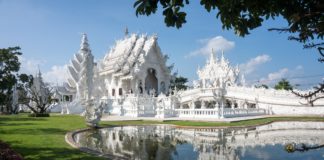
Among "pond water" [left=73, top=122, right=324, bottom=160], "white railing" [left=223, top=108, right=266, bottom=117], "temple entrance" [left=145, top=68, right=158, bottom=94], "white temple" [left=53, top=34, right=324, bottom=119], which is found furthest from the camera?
"temple entrance" [left=145, top=68, right=158, bottom=94]

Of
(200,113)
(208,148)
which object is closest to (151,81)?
(200,113)

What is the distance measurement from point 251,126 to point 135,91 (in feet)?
72.2

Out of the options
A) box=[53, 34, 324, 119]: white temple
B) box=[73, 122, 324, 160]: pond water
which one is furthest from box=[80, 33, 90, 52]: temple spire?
box=[73, 122, 324, 160]: pond water

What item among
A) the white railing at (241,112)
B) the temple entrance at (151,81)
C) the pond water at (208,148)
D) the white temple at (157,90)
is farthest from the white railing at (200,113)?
the temple entrance at (151,81)

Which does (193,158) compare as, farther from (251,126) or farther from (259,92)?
(259,92)

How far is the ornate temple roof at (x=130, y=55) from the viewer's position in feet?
128

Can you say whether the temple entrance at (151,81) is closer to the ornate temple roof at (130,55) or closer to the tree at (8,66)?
the ornate temple roof at (130,55)

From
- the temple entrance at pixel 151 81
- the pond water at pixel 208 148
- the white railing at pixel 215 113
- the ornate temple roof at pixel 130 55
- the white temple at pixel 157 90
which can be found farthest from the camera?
the temple entrance at pixel 151 81

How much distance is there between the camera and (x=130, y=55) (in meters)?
40.8

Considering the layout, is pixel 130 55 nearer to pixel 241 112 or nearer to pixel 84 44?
pixel 84 44

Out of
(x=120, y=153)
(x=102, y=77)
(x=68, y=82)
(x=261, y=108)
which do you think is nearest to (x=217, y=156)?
(x=120, y=153)

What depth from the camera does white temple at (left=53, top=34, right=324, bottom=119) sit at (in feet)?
93.9

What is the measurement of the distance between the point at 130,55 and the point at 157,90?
6.15 meters

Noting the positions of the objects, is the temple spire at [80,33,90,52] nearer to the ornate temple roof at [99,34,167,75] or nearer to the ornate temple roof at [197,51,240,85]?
the ornate temple roof at [99,34,167,75]
